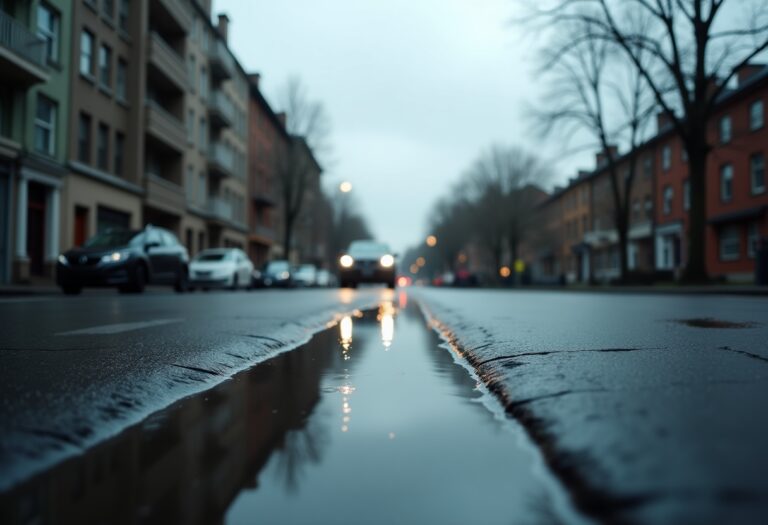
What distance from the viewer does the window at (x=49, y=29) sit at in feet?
66.1

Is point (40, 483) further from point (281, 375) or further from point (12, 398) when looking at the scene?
point (281, 375)

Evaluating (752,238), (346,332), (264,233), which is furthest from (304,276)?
(346,332)

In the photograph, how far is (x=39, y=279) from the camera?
65.8 feet

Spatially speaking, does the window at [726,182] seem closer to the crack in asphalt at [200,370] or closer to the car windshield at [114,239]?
the car windshield at [114,239]

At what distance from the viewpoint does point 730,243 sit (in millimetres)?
33625

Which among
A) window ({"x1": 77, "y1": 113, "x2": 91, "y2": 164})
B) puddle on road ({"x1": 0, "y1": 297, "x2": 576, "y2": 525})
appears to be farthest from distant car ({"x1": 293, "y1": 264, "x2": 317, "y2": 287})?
puddle on road ({"x1": 0, "y1": 297, "x2": 576, "y2": 525})

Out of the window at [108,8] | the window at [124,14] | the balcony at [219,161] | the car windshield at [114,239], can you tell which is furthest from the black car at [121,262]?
the balcony at [219,161]

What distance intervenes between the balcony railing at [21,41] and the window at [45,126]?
66.2 inches

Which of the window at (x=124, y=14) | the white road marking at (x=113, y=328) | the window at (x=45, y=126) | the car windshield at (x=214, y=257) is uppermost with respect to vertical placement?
the window at (x=124, y=14)

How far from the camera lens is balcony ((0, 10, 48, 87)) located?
17.3 metres

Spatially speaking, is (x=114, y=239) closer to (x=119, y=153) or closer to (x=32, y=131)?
(x=32, y=131)

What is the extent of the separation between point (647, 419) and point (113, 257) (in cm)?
1498

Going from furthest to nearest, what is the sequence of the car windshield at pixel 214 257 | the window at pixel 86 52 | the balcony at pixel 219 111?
the balcony at pixel 219 111, the car windshield at pixel 214 257, the window at pixel 86 52

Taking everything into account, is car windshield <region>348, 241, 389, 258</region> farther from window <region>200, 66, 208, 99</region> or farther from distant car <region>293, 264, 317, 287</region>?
window <region>200, 66, 208, 99</region>
